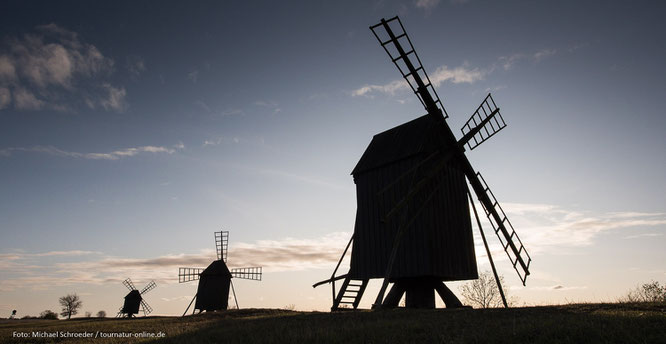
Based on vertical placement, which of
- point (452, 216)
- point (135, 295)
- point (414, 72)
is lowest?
point (135, 295)

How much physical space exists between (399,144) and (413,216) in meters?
3.97

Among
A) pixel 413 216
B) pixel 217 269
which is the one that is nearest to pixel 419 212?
pixel 413 216

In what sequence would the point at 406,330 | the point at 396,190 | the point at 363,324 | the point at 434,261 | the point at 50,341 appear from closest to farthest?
1. the point at 406,330
2. the point at 363,324
3. the point at 50,341
4. the point at 434,261
5. the point at 396,190

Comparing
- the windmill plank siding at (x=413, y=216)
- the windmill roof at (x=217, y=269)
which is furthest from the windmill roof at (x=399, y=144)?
the windmill roof at (x=217, y=269)

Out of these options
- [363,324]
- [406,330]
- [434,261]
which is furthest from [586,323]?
[434,261]

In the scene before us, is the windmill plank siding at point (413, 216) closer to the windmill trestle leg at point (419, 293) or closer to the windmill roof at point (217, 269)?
the windmill trestle leg at point (419, 293)

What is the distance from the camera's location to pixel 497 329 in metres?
8.49

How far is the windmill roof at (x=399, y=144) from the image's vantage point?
1900 cm

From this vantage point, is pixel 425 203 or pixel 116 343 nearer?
pixel 116 343

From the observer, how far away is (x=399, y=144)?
20.2m

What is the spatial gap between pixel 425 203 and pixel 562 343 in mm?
11225

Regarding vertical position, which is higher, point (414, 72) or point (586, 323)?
point (414, 72)

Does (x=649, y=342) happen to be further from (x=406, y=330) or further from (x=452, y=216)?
(x=452, y=216)

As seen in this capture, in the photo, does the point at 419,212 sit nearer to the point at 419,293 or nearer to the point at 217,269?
the point at 419,293
